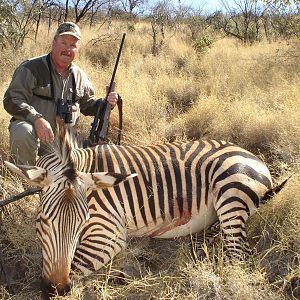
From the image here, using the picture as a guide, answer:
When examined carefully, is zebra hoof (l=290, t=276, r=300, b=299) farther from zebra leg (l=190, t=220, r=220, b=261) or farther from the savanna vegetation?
zebra leg (l=190, t=220, r=220, b=261)

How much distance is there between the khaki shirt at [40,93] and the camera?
13.1ft

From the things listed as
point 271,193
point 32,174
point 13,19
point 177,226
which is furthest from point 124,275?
point 13,19

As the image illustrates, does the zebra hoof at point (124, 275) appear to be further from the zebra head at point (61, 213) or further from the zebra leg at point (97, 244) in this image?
the zebra head at point (61, 213)

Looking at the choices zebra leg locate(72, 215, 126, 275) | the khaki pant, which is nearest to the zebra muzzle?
zebra leg locate(72, 215, 126, 275)

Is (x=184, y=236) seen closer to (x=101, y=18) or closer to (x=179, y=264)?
(x=179, y=264)

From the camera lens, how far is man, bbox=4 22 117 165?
13.1 feet

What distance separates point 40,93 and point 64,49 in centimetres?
47

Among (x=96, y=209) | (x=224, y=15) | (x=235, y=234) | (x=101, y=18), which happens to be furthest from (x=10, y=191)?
(x=224, y=15)

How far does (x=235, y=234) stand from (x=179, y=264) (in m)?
0.44

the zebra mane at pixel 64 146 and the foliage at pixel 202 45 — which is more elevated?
the foliage at pixel 202 45

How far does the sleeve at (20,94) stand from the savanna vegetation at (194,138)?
0.50 metres

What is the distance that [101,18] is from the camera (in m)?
17.0

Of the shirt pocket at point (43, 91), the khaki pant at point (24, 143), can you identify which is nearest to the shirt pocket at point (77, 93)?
the shirt pocket at point (43, 91)

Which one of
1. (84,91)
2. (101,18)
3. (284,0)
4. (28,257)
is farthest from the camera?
(101,18)
